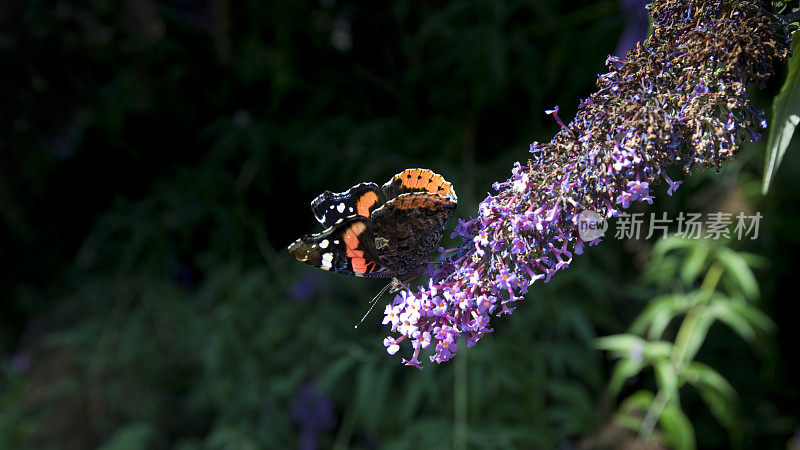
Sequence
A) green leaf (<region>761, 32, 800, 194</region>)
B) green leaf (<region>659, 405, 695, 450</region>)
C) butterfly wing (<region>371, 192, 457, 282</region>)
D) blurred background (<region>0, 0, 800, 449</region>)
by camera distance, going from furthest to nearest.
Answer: blurred background (<region>0, 0, 800, 449</region>) → green leaf (<region>659, 405, 695, 450</region>) → butterfly wing (<region>371, 192, 457, 282</region>) → green leaf (<region>761, 32, 800, 194</region>)

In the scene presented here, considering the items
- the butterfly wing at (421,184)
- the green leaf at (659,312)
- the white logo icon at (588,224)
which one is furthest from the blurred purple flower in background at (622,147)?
the green leaf at (659,312)

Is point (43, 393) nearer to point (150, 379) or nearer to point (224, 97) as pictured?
point (150, 379)

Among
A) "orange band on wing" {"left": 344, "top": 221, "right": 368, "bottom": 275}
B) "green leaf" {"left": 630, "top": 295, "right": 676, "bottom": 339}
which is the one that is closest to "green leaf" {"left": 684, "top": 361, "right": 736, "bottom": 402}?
"green leaf" {"left": 630, "top": 295, "right": 676, "bottom": 339}

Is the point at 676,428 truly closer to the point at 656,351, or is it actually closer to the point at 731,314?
the point at 656,351

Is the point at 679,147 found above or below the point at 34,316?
below

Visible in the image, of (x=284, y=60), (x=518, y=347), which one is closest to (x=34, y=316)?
(x=284, y=60)

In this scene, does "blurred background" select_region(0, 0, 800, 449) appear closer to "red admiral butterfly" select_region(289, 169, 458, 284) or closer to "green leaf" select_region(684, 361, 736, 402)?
"green leaf" select_region(684, 361, 736, 402)
